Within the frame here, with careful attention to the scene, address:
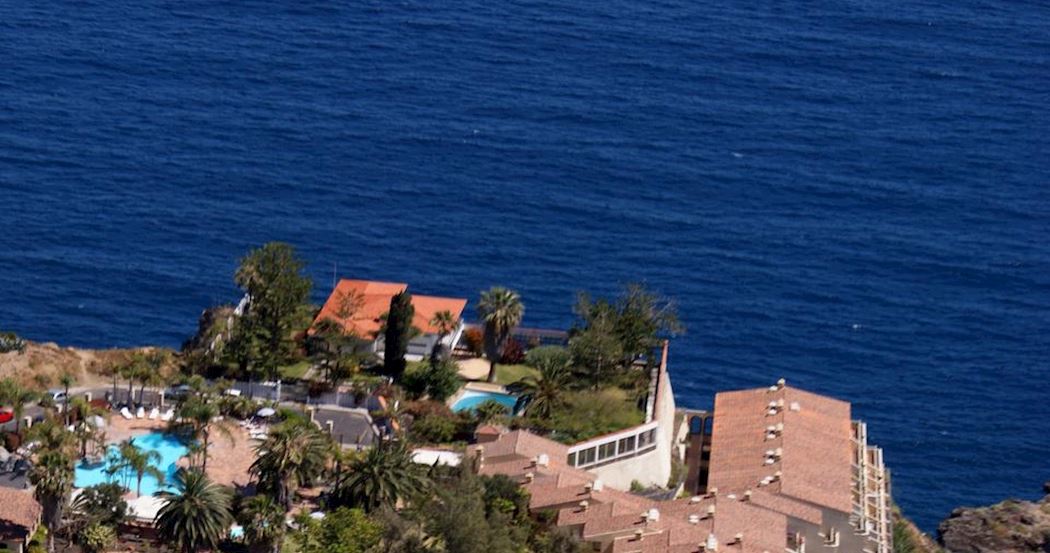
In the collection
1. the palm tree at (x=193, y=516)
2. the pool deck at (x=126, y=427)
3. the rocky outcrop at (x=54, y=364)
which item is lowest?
Answer: the palm tree at (x=193, y=516)

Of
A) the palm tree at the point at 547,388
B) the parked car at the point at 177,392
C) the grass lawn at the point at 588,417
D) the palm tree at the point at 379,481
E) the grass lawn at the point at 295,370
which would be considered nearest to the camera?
the palm tree at the point at 379,481

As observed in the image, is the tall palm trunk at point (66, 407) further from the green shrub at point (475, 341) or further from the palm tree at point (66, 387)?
the green shrub at point (475, 341)

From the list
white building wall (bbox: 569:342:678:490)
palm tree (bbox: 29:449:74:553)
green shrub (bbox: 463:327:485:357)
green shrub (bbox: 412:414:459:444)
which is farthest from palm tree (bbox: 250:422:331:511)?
green shrub (bbox: 463:327:485:357)

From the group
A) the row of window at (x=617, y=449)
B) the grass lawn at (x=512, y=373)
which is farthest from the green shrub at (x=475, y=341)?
the row of window at (x=617, y=449)

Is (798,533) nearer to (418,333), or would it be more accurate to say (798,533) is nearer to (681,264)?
(418,333)

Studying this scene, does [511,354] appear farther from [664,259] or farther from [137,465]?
[664,259]

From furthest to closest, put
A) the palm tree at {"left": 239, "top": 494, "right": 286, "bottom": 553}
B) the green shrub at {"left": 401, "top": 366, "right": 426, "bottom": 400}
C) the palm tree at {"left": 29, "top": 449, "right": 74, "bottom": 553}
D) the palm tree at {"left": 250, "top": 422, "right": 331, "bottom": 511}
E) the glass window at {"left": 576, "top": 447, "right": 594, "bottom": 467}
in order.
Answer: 1. the green shrub at {"left": 401, "top": 366, "right": 426, "bottom": 400}
2. the glass window at {"left": 576, "top": 447, "right": 594, "bottom": 467}
3. the palm tree at {"left": 250, "top": 422, "right": 331, "bottom": 511}
4. the palm tree at {"left": 239, "top": 494, "right": 286, "bottom": 553}
5. the palm tree at {"left": 29, "top": 449, "right": 74, "bottom": 553}

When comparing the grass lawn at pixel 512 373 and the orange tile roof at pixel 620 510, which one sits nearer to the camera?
the orange tile roof at pixel 620 510

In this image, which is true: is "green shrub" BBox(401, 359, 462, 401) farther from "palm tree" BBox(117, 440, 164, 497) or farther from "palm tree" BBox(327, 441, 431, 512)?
"palm tree" BBox(117, 440, 164, 497)
